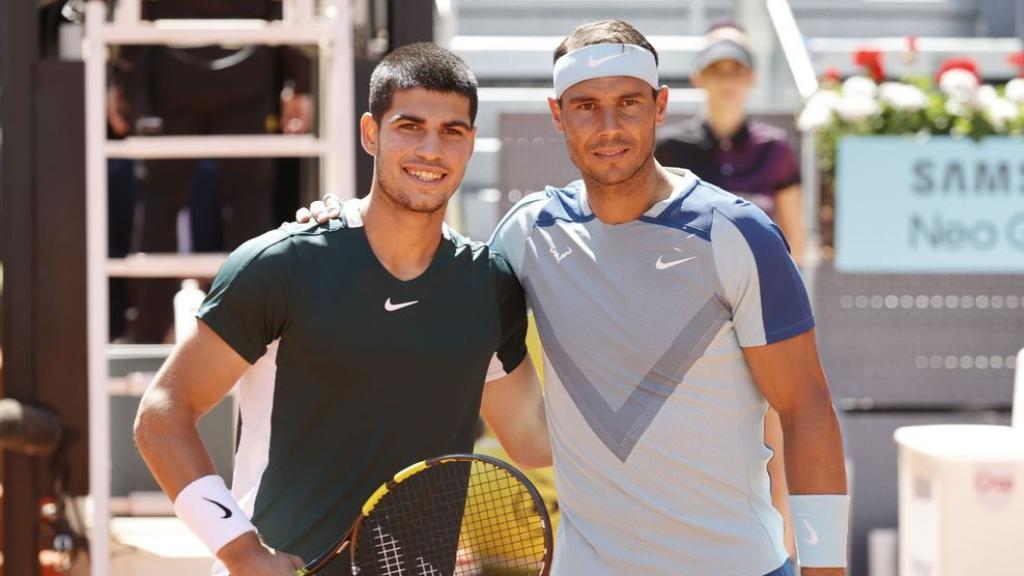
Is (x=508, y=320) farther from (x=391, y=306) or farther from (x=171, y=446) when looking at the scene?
(x=171, y=446)

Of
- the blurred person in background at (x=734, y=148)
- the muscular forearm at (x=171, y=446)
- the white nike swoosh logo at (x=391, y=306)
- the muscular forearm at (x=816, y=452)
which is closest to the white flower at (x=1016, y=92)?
the blurred person in background at (x=734, y=148)

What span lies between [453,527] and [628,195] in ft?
2.33

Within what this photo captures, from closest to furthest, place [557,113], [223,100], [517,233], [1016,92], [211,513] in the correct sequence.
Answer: [211,513] < [557,113] < [517,233] < [223,100] < [1016,92]

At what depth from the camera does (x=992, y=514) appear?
Answer: 5.07 m

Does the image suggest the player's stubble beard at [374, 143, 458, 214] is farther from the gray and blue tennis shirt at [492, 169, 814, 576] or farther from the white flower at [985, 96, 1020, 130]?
the white flower at [985, 96, 1020, 130]

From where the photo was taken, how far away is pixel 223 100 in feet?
18.2

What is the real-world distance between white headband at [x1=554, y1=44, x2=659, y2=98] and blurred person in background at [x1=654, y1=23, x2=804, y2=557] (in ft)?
10.1

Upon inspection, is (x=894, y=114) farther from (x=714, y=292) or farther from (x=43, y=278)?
(x=714, y=292)

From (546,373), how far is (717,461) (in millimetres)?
388

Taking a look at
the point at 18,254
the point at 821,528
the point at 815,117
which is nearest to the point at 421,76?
the point at 821,528

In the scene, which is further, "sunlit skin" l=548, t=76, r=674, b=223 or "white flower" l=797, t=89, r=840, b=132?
"white flower" l=797, t=89, r=840, b=132

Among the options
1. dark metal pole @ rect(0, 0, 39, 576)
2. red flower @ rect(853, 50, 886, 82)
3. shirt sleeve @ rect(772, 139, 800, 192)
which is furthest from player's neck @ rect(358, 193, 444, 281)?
red flower @ rect(853, 50, 886, 82)

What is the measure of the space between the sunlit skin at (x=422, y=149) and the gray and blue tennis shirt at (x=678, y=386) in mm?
320

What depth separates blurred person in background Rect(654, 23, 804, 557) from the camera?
6082 mm
